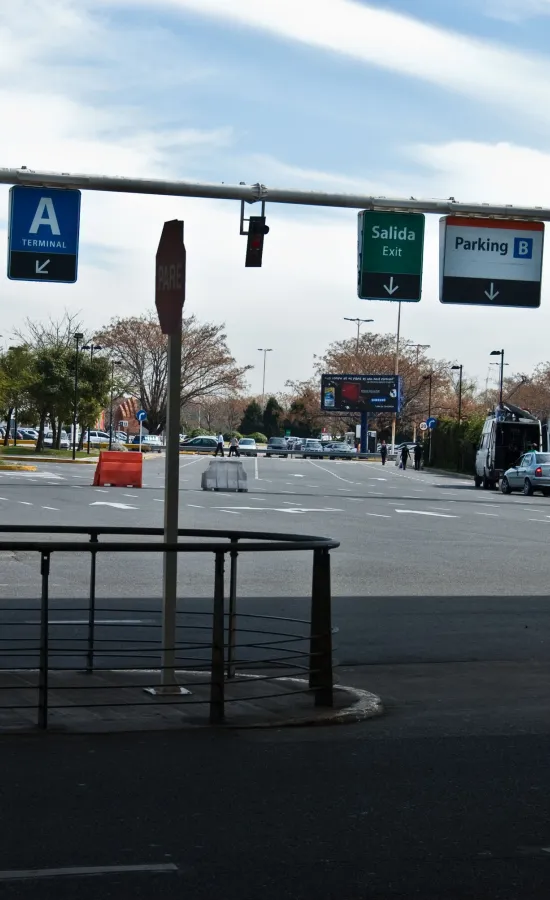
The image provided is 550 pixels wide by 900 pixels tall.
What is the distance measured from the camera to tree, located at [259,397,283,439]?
16850 centimetres

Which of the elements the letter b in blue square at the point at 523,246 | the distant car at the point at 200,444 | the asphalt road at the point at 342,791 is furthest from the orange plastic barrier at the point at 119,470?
the distant car at the point at 200,444

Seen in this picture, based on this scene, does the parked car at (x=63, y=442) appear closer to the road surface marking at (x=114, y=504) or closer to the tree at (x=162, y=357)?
the tree at (x=162, y=357)

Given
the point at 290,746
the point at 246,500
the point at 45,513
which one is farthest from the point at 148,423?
the point at 290,746

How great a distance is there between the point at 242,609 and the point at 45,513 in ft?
42.8

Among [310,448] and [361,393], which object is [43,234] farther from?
[361,393]

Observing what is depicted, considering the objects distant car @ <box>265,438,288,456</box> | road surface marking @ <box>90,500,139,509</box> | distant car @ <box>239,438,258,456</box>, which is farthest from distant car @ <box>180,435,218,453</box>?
road surface marking @ <box>90,500,139,509</box>

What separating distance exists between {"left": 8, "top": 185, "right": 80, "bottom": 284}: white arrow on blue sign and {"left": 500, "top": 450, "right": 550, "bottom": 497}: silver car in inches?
1056

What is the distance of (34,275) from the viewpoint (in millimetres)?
20266

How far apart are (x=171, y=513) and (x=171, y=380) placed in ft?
2.76

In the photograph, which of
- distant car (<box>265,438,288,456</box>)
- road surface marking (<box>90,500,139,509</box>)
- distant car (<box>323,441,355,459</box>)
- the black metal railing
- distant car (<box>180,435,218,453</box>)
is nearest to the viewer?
the black metal railing

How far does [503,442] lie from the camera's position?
50.4 metres

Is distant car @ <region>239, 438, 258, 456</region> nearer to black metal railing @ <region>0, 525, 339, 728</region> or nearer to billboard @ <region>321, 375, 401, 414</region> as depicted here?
billboard @ <region>321, 375, 401, 414</region>

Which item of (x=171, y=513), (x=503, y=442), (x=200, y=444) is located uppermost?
(x=503, y=442)

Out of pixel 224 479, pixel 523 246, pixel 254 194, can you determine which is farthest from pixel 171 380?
pixel 224 479
